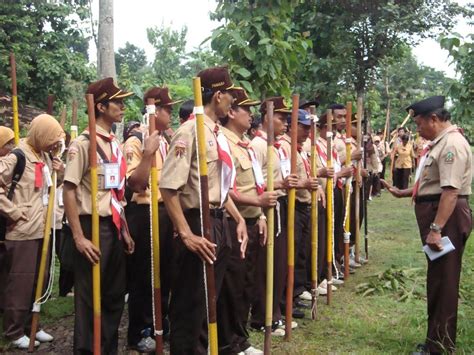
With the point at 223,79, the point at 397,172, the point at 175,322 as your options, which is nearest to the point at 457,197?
the point at 223,79

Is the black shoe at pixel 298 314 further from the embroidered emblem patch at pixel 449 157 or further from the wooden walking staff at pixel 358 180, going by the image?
the embroidered emblem patch at pixel 449 157

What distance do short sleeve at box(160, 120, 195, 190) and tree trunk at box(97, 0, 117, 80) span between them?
4.48m

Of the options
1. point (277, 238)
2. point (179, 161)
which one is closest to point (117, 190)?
point (179, 161)

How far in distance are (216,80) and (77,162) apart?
1094mm

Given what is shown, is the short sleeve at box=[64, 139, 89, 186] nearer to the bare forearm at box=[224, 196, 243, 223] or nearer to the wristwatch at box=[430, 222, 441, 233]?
the bare forearm at box=[224, 196, 243, 223]

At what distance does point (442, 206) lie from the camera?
4293 mm

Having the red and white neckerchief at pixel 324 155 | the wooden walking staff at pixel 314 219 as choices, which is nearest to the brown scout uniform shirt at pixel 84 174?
the wooden walking staff at pixel 314 219

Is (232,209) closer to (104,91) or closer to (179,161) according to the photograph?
(179,161)

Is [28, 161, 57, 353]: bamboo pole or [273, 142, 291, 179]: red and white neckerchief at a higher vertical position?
[273, 142, 291, 179]: red and white neckerchief

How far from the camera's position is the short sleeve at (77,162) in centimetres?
387

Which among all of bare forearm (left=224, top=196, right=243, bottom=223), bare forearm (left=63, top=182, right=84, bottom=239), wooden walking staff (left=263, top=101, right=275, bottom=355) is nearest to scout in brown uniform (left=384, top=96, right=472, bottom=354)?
wooden walking staff (left=263, top=101, right=275, bottom=355)

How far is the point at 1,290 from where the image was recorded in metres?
5.31

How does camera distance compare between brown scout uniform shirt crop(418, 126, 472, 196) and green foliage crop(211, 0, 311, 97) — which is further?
green foliage crop(211, 0, 311, 97)

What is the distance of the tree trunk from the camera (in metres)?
7.66
